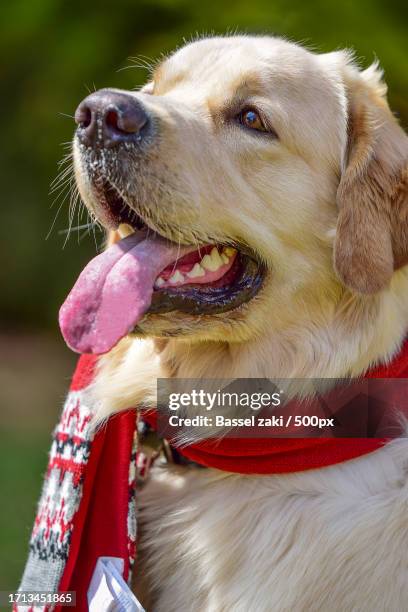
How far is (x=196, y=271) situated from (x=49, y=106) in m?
4.12

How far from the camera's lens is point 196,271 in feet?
10.6

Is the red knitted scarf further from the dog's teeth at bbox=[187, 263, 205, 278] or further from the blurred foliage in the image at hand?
the blurred foliage

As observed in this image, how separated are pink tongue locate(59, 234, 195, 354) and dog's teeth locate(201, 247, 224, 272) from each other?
0.12 metres

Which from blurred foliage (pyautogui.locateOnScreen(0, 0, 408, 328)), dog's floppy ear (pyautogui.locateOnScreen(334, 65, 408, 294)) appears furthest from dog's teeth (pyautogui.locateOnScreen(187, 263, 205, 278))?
blurred foliage (pyautogui.locateOnScreen(0, 0, 408, 328))

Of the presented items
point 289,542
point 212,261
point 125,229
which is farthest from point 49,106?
point 289,542

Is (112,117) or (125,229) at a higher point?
(112,117)

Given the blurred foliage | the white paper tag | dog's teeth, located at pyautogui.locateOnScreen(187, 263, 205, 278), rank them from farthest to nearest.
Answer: the blurred foliage → dog's teeth, located at pyautogui.locateOnScreen(187, 263, 205, 278) → the white paper tag

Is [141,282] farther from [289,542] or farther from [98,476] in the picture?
[289,542]

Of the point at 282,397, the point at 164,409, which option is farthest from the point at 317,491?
the point at 164,409

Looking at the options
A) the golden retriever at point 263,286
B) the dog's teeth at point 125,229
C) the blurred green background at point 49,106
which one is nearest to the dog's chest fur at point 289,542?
the golden retriever at point 263,286

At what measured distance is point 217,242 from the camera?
3205 mm

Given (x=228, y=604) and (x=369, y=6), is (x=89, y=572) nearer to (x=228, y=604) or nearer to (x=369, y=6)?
(x=228, y=604)

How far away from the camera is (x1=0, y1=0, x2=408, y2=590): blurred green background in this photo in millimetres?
5551

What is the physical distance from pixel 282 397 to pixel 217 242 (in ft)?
1.88
